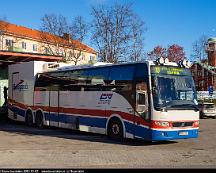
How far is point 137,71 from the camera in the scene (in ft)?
47.2

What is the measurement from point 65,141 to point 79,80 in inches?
137

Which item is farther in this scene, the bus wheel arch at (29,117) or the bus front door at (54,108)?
the bus wheel arch at (29,117)

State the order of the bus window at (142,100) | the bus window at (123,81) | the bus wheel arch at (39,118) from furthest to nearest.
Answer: the bus wheel arch at (39,118) < the bus window at (123,81) < the bus window at (142,100)

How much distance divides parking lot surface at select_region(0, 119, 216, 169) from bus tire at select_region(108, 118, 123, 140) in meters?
0.29

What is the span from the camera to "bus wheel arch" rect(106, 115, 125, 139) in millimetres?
15008

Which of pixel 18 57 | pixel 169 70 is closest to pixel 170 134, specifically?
pixel 169 70

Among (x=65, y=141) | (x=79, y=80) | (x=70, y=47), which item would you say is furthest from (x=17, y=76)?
(x=70, y=47)

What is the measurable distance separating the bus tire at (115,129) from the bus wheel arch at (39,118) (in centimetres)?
589

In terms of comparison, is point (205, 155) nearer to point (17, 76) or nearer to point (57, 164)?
point (57, 164)

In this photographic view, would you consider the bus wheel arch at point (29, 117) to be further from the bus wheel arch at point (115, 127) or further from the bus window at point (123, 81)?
the bus window at point (123, 81)


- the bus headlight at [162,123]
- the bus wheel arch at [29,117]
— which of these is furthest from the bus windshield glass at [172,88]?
the bus wheel arch at [29,117]

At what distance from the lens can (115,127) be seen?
1539 cm

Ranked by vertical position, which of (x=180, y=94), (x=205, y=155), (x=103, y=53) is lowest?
(x=205, y=155)

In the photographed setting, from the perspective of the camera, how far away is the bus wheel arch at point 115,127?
15008 millimetres
